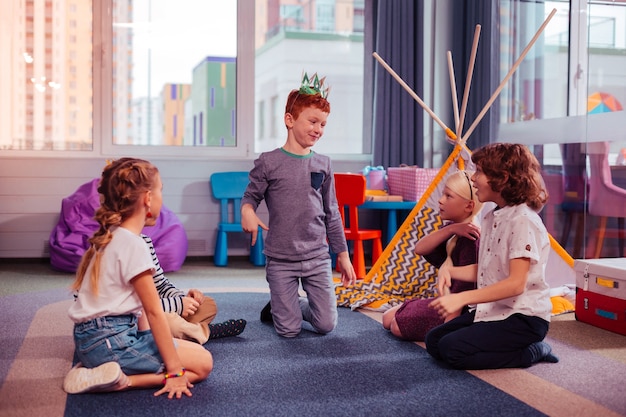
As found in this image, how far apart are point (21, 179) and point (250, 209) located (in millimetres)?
2744

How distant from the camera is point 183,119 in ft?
16.6

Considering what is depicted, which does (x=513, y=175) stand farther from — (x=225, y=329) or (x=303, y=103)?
(x=225, y=329)

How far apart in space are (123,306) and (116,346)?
0.10 metres

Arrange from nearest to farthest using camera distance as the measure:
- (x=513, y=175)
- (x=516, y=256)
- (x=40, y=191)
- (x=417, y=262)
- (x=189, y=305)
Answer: (x=516, y=256) → (x=513, y=175) → (x=189, y=305) → (x=417, y=262) → (x=40, y=191)

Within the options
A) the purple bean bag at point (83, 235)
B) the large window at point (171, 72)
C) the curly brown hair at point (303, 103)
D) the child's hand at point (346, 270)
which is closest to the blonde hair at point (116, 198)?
the curly brown hair at point (303, 103)

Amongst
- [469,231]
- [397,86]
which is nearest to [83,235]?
[397,86]

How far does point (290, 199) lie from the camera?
2.62m

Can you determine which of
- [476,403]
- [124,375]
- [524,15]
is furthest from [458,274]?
[524,15]

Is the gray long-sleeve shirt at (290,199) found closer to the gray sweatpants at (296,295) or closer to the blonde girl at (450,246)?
the gray sweatpants at (296,295)

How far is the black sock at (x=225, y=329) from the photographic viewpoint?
2502 millimetres

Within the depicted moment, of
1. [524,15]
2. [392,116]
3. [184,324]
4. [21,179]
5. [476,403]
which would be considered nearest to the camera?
[476,403]

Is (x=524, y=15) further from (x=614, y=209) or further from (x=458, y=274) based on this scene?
(x=458, y=274)

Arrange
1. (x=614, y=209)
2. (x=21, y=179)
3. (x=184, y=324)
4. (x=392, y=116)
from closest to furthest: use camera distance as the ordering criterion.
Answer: (x=184, y=324)
(x=614, y=209)
(x=21, y=179)
(x=392, y=116)

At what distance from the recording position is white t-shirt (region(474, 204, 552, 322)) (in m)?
2.10
